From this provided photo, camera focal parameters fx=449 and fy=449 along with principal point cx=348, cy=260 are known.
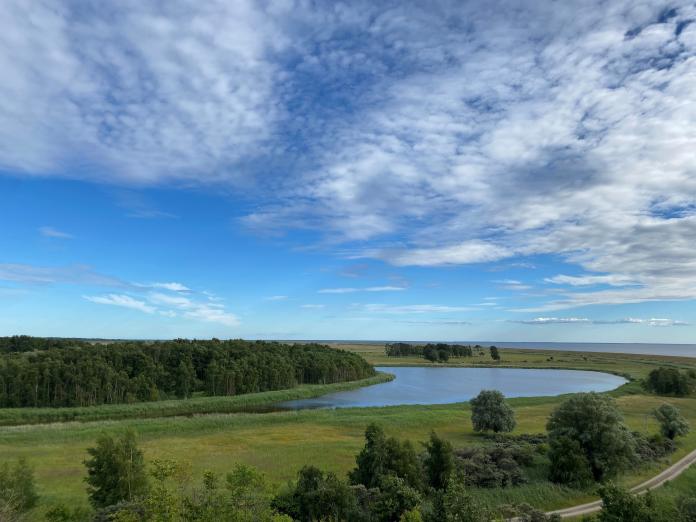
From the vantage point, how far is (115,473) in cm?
2270

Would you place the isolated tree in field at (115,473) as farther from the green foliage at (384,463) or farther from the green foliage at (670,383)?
the green foliage at (670,383)

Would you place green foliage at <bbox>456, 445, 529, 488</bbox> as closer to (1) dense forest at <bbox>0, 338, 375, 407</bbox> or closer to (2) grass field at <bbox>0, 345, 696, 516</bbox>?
(2) grass field at <bbox>0, 345, 696, 516</bbox>

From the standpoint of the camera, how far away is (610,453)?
108 feet

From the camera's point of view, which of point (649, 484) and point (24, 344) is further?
point (24, 344)

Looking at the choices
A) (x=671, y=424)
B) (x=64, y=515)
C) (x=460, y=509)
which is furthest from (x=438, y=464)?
(x=671, y=424)

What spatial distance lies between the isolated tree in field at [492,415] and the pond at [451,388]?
107 ft

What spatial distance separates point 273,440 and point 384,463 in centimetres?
2398

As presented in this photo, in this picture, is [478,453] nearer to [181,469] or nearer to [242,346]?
[181,469]

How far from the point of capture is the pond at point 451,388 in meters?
87.2

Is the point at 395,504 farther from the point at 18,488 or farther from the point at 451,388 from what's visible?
the point at 451,388

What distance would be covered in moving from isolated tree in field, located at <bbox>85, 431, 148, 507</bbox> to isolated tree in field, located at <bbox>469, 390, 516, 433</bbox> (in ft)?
124

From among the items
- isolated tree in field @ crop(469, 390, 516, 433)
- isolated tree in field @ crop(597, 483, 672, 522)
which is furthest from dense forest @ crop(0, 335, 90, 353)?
isolated tree in field @ crop(597, 483, 672, 522)

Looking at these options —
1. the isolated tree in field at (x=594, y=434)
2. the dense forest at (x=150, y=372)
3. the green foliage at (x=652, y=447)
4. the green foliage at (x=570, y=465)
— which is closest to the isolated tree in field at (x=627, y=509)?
the green foliage at (x=570, y=465)

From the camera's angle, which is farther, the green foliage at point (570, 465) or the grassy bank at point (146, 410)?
the grassy bank at point (146, 410)
